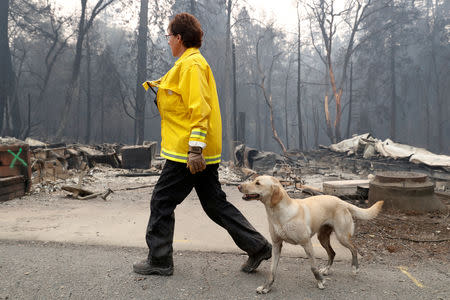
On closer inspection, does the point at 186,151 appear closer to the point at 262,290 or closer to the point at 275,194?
the point at 275,194

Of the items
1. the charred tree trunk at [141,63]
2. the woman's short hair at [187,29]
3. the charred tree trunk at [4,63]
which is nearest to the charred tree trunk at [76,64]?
the charred tree trunk at [4,63]

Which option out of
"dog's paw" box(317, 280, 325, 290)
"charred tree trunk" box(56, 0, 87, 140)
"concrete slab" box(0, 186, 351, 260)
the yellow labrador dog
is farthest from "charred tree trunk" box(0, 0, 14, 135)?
"dog's paw" box(317, 280, 325, 290)

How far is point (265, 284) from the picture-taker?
2709 millimetres

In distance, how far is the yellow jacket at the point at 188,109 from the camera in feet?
8.96

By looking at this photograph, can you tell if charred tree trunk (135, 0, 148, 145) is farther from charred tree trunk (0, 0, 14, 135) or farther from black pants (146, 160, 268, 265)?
black pants (146, 160, 268, 265)

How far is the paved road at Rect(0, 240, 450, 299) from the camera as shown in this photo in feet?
8.64

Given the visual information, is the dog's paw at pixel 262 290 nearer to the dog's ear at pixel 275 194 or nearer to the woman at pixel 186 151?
the woman at pixel 186 151

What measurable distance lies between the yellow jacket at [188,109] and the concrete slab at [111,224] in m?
1.43

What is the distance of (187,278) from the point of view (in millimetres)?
2934

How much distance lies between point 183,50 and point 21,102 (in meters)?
43.7

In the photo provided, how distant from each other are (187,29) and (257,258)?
2.15m

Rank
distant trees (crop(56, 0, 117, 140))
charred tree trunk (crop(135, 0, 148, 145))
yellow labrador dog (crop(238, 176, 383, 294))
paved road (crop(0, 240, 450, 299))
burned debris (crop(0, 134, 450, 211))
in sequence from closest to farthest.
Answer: paved road (crop(0, 240, 450, 299))
yellow labrador dog (crop(238, 176, 383, 294))
burned debris (crop(0, 134, 450, 211))
distant trees (crop(56, 0, 117, 140))
charred tree trunk (crop(135, 0, 148, 145))

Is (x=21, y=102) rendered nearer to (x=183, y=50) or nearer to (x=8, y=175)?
(x=8, y=175)

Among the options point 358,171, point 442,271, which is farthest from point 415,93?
point 442,271
